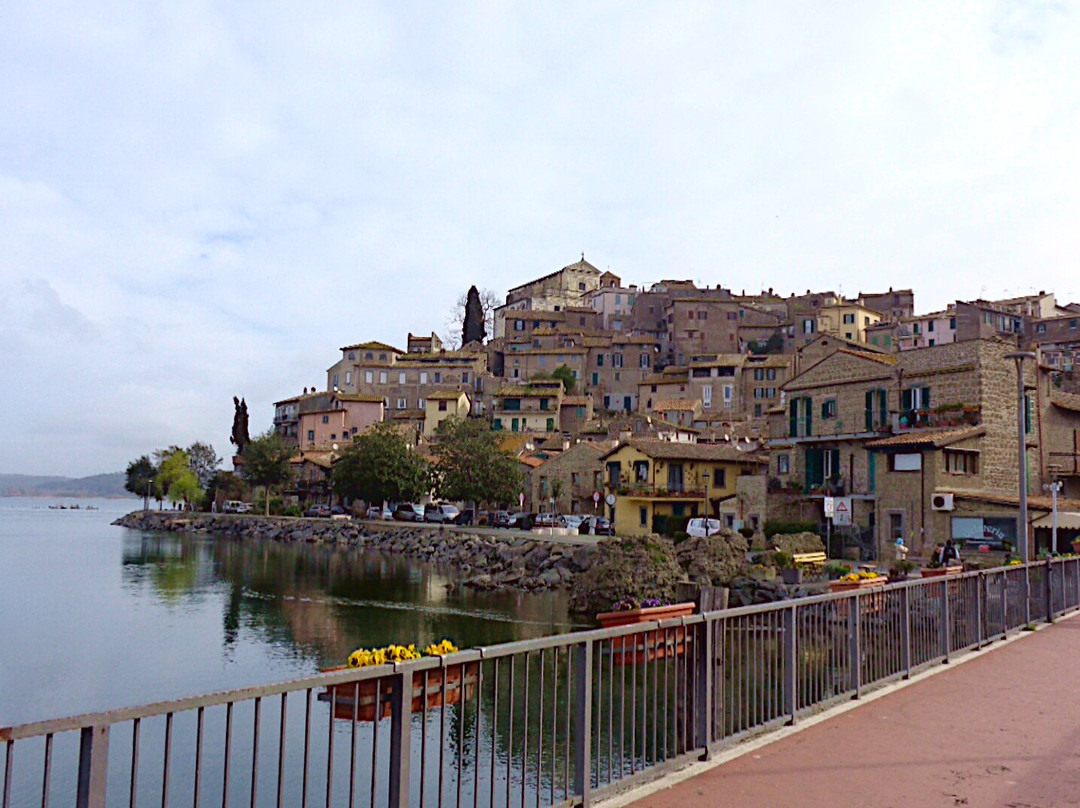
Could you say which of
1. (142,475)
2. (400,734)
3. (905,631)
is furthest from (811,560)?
(142,475)

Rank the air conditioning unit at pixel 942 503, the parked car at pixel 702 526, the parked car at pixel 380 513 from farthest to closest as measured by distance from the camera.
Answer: the parked car at pixel 380 513, the parked car at pixel 702 526, the air conditioning unit at pixel 942 503

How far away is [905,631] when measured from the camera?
11531 mm

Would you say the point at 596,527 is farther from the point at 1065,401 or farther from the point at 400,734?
the point at 400,734

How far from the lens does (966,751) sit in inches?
321

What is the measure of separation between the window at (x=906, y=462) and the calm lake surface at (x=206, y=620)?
52.0 ft

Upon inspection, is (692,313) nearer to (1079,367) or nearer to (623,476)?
(1079,367)

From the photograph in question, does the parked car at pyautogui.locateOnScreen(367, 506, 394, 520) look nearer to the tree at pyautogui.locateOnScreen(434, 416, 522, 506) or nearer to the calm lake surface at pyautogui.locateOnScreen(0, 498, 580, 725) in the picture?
the tree at pyautogui.locateOnScreen(434, 416, 522, 506)

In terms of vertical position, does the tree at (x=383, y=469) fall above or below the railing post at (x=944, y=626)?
above

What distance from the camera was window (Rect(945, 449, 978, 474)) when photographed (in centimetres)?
3828

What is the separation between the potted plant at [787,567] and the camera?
3306 cm

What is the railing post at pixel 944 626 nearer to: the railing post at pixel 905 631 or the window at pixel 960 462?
the railing post at pixel 905 631

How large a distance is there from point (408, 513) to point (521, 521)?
14.4 meters

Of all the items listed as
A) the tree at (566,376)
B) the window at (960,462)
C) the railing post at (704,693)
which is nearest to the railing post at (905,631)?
the railing post at (704,693)

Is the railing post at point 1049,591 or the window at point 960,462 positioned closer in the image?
the railing post at point 1049,591
